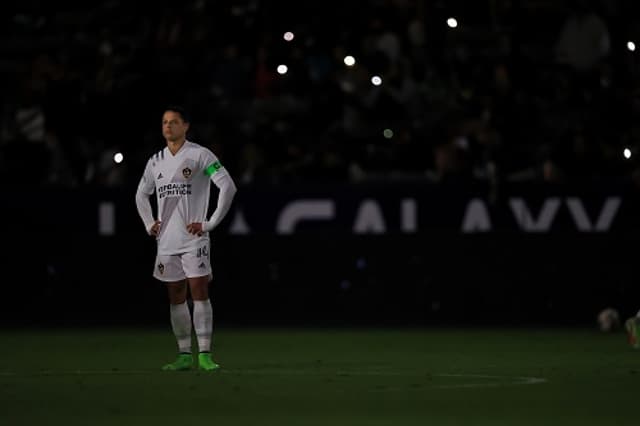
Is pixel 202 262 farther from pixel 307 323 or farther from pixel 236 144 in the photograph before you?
pixel 236 144

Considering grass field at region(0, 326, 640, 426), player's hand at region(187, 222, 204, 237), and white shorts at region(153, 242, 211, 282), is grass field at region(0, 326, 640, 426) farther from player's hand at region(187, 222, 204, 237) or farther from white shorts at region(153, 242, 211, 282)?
player's hand at region(187, 222, 204, 237)

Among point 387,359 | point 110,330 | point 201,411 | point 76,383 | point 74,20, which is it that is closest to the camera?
point 201,411

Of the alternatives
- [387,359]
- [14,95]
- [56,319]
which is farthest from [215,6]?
[387,359]

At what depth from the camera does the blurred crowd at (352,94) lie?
23.6m

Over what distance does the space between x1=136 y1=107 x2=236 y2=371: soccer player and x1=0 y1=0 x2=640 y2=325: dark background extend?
7.89 meters

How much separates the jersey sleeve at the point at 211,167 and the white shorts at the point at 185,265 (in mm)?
605

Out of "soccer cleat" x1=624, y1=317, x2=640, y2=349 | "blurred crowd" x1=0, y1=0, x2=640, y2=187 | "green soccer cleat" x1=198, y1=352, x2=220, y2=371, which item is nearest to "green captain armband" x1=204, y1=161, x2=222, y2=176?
"green soccer cleat" x1=198, y1=352, x2=220, y2=371

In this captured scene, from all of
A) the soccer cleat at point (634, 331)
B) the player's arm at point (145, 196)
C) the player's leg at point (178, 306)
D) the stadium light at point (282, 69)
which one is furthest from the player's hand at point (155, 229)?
the stadium light at point (282, 69)

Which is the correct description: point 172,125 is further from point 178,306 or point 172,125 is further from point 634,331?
point 634,331

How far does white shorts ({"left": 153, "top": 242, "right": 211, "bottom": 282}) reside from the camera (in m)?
14.7

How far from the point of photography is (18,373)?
14852 mm

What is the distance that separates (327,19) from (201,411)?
15264mm

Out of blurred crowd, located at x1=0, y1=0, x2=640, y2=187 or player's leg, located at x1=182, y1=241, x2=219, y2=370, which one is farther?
blurred crowd, located at x1=0, y1=0, x2=640, y2=187

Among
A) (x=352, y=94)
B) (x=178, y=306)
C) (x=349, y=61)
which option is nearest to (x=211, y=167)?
(x=178, y=306)
